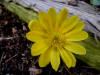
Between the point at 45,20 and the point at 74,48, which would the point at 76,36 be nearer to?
the point at 74,48

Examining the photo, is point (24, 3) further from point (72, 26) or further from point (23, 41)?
point (72, 26)

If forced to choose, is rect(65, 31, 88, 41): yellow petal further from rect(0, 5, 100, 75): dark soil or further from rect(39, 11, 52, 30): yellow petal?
rect(0, 5, 100, 75): dark soil

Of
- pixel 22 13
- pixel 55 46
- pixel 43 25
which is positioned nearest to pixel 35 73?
pixel 55 46

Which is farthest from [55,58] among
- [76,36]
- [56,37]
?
[76,36]

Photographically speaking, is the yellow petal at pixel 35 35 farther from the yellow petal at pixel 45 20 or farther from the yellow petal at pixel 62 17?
the yellow petal at pixel 62 17

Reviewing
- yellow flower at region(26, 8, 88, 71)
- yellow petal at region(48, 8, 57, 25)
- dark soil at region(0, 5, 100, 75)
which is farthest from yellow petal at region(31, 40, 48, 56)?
dark soil at region(0, 5, 100, 75)

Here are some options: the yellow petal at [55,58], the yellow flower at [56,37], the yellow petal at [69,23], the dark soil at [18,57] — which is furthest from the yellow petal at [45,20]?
the dark soil at [18,57]
